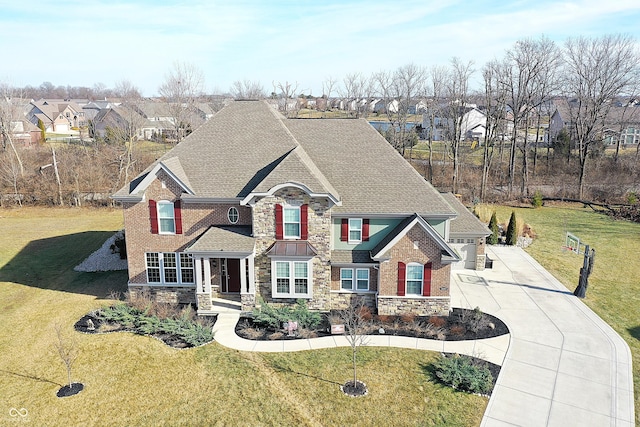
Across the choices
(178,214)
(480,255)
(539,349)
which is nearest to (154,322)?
(178,214)

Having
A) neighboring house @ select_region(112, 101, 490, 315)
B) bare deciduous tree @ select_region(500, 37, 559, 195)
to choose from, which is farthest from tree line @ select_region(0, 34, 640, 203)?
neighboring house @ select_region(112, 101, 490, 315)

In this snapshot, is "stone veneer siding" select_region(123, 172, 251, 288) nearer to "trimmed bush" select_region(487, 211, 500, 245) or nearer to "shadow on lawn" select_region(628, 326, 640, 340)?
"shadow on lawn" select_region(628, 326, 640, 340)

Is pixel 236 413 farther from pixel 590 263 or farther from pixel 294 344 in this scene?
pixel 590 263

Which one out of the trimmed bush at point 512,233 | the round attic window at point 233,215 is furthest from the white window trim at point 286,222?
the trimmed bush at point 512,233

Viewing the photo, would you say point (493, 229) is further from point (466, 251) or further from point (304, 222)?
point (304, 222)

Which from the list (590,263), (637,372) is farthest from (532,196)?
(637,372)

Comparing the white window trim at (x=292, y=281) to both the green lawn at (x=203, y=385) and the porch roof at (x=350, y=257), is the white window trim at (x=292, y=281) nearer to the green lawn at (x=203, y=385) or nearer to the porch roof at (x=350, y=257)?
the porch roof at (x=350, y=257)
